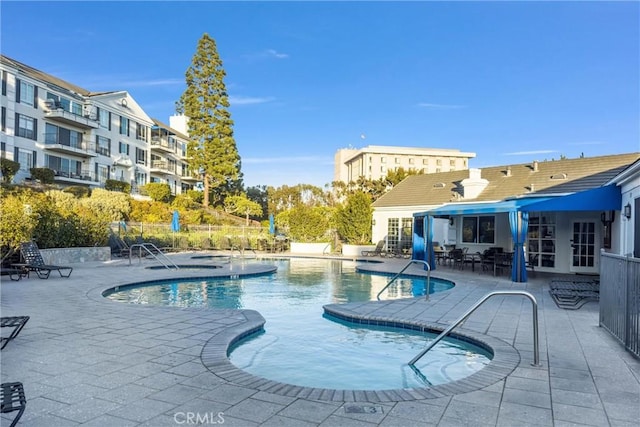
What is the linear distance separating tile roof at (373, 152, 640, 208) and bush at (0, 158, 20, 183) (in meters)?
23.7

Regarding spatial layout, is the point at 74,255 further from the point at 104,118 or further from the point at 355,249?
the point at 104,118

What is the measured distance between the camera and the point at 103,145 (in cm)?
3797

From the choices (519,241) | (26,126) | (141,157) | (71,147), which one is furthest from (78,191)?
(519,241)

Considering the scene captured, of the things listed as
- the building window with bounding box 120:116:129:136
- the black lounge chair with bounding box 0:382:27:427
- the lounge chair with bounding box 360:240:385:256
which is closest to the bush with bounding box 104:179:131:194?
the building window with bounding box 120:116:129:136

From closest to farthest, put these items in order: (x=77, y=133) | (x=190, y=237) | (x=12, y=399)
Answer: (x=12, y=399), (x=190, y=237), (x=77, y=133)

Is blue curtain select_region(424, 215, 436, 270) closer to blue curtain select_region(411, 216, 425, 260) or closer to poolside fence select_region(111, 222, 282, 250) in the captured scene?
blue curtain select_region(411, 216, 425, 260)

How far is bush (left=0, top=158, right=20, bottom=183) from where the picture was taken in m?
26.8

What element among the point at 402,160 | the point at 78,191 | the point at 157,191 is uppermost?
the point at 402,160

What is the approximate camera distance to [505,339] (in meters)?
5.94

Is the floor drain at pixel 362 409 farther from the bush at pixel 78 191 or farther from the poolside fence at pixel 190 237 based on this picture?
the bush at pixel 78 191

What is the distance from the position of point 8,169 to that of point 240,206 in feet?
66.5

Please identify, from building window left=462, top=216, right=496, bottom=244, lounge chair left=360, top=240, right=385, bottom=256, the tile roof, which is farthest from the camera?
lounge chair left=360, top=240, right=385, bottom=256

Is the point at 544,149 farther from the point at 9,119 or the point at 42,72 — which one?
the point at 42,72

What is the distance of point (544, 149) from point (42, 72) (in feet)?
139
